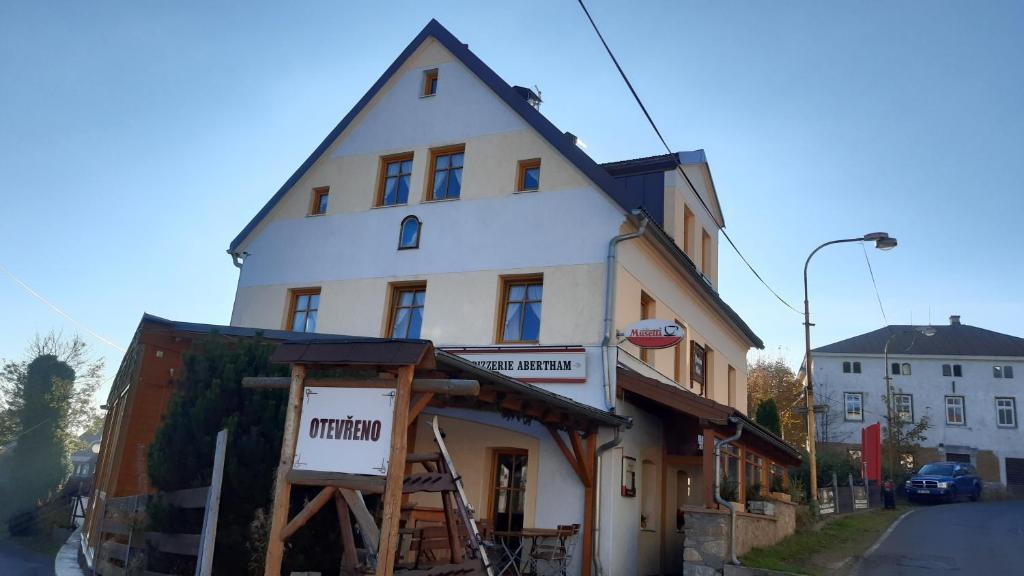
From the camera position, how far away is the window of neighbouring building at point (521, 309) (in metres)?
14.5

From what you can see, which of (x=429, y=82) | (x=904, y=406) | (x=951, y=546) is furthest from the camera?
(x=904, y=406)

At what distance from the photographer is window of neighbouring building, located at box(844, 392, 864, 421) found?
47688 mm

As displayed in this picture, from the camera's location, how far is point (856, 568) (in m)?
13.6

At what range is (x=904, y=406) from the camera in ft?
150

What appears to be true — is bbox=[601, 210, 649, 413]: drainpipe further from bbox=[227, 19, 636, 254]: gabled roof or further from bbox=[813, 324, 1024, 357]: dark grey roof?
bbox=[813, 324, 1024, 357]: dark grey roof

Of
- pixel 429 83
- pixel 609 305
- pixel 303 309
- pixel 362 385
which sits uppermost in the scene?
pixel 429 83

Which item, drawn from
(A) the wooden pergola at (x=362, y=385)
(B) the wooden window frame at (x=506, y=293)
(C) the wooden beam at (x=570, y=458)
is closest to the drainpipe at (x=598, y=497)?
(C) the wooden beam at (x=570, y=458)

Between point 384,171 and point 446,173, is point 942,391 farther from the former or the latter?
point 384,171

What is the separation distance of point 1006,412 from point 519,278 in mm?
→ 42387

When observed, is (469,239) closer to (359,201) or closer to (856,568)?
(359,201)

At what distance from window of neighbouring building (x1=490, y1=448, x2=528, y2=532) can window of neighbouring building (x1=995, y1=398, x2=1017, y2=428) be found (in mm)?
42195

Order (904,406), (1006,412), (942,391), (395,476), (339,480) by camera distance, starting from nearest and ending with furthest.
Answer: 1. (395,476)
2. (339,480)
3. (1006,412)
4. (904,406)
5. (942,391)

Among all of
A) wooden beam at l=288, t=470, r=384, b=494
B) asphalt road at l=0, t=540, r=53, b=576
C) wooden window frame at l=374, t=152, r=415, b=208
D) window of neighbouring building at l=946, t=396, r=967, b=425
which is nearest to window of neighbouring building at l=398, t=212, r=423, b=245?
wooden window frame at l=374, t=152, r=415, b=208

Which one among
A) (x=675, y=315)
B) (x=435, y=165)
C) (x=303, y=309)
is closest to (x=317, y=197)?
(x=303, y=309)
